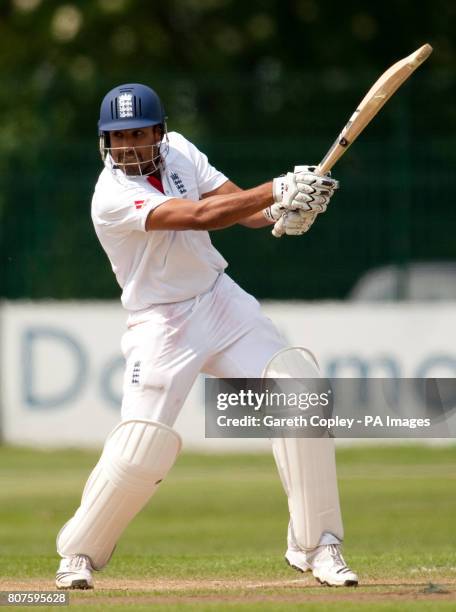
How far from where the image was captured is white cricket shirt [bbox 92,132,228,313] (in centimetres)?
612

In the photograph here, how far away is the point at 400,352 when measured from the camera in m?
13.0

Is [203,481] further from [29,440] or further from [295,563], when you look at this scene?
[295,563]

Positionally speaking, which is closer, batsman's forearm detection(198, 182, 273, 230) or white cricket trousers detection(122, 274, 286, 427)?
batsman's forearm detection(198, 182, 273, 230)

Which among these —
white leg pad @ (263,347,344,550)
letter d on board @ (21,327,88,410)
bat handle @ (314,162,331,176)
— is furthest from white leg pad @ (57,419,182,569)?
letter d on board @ (21,327,88,410)

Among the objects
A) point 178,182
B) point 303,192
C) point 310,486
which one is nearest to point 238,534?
point 310,486

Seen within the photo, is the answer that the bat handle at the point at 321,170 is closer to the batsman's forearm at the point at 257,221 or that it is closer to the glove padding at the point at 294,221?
the glove padding at the point at 294,221

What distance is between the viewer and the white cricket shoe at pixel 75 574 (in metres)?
6.04

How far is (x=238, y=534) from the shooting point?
9.69m

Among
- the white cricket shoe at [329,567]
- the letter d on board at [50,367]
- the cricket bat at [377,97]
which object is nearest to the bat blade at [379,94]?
the cricket bat at [377,97]

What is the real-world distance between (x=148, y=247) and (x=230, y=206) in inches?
17.3

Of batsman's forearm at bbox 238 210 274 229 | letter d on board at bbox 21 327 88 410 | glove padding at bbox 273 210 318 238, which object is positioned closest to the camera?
glove padding at bbox 273 210 318 238

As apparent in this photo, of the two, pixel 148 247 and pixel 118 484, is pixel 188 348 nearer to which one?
pixel 148 247

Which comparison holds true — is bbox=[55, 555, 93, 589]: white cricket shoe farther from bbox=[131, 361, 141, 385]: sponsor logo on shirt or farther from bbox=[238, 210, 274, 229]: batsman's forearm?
bbox=[238, 210, 274, 229]: batsman's forearm

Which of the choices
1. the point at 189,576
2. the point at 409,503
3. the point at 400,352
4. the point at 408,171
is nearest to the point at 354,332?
the point at 400,352
